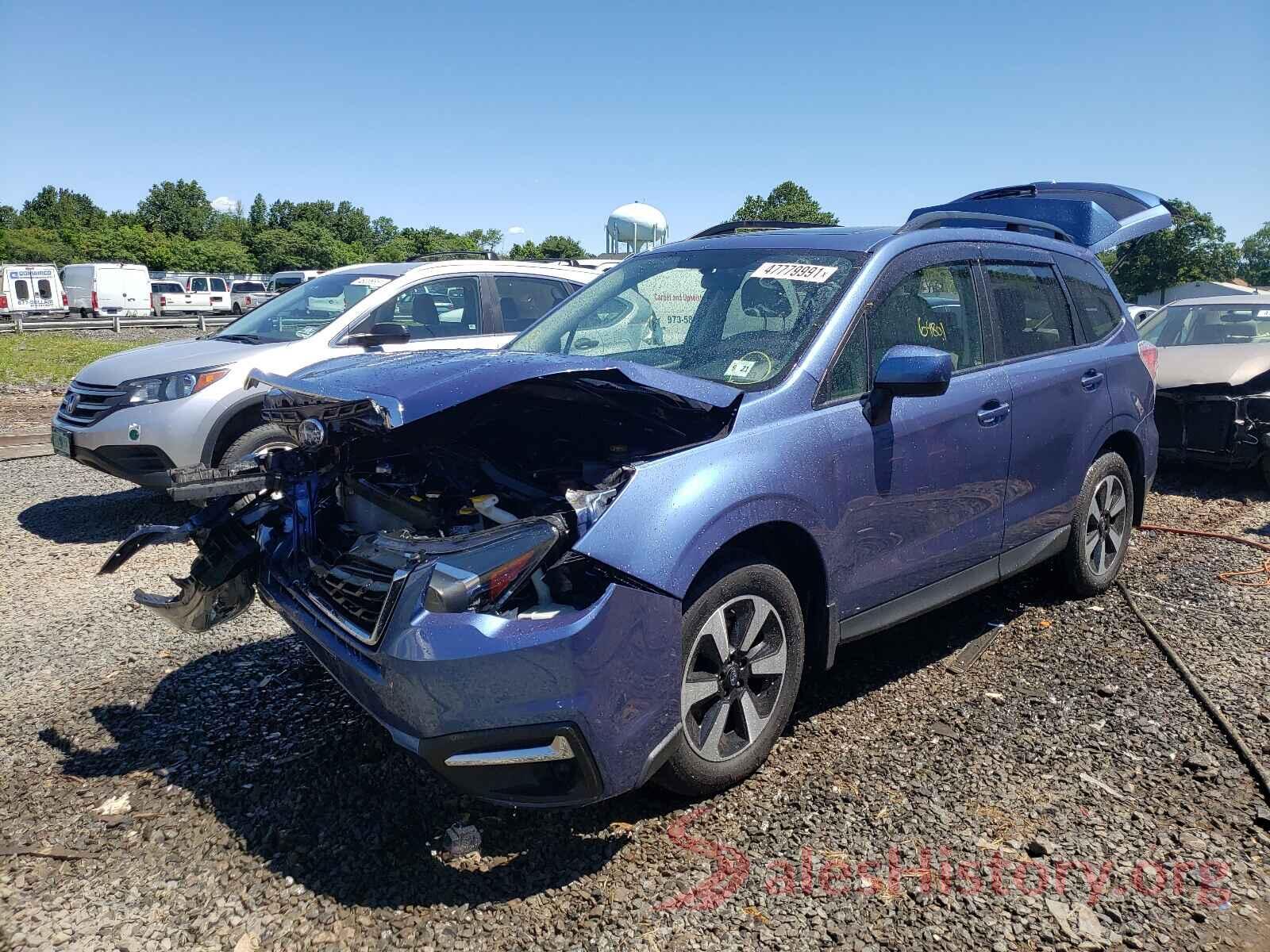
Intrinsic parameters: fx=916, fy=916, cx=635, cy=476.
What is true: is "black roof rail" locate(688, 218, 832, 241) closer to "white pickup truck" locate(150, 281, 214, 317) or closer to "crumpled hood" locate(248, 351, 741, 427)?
"crumpled hood" locate(248, 351, 741, 427)

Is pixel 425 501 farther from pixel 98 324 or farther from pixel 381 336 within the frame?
pixel 98 324

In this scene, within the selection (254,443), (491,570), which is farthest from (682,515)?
(254,443)

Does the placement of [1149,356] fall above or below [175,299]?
below

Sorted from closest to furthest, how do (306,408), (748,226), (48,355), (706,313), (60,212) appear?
(306,408) → (706,313) → (748,226) → (48,355) → (60,212)

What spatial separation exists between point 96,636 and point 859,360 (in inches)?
156

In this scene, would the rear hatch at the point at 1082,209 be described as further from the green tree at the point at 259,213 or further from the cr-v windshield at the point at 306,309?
the green tree at the point at 259,213

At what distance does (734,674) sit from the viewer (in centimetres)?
314

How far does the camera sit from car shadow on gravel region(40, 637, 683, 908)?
2809 millimetres

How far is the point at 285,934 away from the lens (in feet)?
8.36

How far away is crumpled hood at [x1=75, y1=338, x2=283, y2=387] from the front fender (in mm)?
4929

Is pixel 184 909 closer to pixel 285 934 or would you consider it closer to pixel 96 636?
pixel 285 934

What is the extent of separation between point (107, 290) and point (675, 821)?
149 feet

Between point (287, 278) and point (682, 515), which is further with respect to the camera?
point (287, 278)

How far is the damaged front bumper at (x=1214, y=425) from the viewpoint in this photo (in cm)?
757
